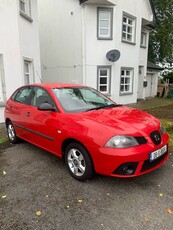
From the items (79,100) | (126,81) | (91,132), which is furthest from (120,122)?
(126,81)

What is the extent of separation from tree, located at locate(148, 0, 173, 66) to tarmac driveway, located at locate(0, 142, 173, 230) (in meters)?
19.5

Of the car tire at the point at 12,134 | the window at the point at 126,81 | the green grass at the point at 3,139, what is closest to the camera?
the car tire at the point at 12,134

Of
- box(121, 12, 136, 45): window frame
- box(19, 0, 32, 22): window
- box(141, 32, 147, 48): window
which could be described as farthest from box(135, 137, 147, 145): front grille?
box(141, 32, 147, 48): window

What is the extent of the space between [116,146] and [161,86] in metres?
18.3

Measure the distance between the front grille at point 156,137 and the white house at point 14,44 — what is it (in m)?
6.27

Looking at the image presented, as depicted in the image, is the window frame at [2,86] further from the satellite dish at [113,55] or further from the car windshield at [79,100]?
the satellite dish at [113,55]

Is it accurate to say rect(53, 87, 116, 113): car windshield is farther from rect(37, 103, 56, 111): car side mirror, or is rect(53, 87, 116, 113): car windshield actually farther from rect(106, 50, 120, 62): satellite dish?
rect(106, 50, 120, 62): satellite dish

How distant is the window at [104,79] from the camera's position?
11995 millimetres

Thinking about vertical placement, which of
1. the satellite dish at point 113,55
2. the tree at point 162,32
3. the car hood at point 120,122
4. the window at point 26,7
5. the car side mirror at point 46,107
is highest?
the tree at point 162,32

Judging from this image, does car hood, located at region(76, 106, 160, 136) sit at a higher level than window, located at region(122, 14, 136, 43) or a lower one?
lower

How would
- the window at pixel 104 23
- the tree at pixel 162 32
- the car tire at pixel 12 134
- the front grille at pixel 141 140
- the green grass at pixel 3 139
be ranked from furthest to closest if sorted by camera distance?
1. the tree at pixel 162 32
2. the window at pixel 104 23
3. the green grass at pixel 3 139
4. the car tire at pixel 12 134
5. the front grille at pixel 141 140

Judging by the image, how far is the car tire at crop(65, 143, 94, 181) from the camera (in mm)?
3143

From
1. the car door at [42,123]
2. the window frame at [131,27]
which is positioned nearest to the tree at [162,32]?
the window frame at [131,27]

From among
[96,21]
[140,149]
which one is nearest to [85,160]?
[140,149]
